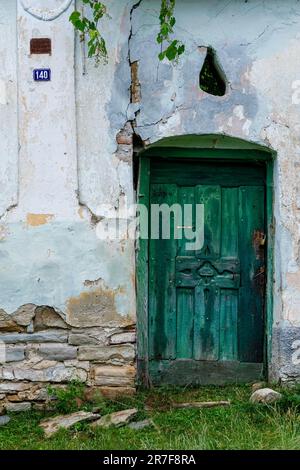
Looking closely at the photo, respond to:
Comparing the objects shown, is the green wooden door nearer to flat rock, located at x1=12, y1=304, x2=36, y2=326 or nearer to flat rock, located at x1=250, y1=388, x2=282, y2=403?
flat rock, located at x1=250, y1=388, x2=282, y2=403

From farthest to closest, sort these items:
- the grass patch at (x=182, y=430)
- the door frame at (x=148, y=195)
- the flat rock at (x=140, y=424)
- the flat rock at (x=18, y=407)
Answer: the door frame at (x=148, y=195) < the flat rock at (x=18, y=407) < the flat rock at (x=140, y=424) < the grass patch at (x=182, y=430)

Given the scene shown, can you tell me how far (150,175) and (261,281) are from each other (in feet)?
3.85

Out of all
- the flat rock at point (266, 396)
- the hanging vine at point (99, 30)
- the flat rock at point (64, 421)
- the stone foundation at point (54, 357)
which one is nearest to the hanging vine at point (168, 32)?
the hanging vine at point (99, 30)

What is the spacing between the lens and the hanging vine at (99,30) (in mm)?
5066

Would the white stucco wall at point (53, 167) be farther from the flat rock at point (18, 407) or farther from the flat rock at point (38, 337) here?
the flat rock at point (18, 407)

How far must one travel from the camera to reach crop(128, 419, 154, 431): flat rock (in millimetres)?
4823

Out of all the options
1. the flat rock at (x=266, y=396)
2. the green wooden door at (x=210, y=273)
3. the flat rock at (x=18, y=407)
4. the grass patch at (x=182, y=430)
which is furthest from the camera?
the green wooden door at (x=210, y=273)

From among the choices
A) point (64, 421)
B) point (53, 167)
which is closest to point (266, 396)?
point (64, 421)

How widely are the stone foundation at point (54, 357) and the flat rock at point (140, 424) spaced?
0.49 metres

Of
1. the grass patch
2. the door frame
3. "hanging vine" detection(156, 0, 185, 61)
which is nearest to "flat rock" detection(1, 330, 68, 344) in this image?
the grass patch

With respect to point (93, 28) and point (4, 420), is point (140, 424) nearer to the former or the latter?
point (4, 420)

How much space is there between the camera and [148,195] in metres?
5.75

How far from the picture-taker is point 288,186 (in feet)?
18.1

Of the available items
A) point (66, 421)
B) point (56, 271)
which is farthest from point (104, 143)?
point (66, 421)
